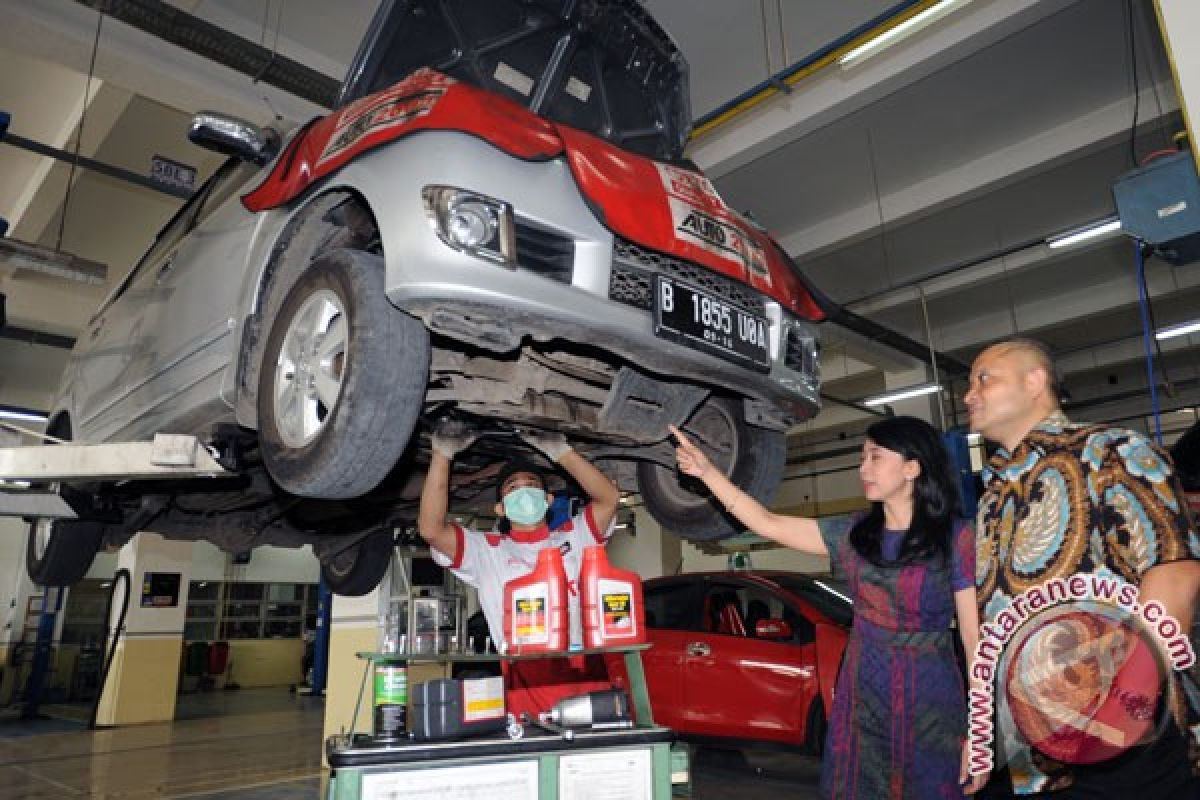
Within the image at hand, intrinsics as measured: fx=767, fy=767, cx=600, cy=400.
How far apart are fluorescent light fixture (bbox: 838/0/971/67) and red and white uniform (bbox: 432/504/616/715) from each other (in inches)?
121

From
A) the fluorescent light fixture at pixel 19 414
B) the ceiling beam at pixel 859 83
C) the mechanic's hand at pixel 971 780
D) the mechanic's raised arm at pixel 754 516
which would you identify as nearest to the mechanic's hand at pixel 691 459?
the mechanic's raised arm at pixel 754 516

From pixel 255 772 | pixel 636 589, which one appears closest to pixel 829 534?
pixel 636 589

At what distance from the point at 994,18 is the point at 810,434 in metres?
12.6

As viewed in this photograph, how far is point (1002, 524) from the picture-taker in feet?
4.75

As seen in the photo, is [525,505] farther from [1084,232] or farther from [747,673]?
[1084,232]

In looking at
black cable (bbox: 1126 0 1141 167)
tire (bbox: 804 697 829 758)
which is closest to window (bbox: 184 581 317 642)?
tire (bbox: 804 697 829 758)

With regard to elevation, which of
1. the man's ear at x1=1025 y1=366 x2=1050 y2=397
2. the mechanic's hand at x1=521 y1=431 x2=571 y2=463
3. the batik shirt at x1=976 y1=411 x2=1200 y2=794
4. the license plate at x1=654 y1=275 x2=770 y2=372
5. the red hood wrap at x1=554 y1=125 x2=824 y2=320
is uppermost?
the red hood wrap at x1=554 y1=125 x2=824 y2=320

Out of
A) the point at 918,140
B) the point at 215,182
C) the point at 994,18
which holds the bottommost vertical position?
the point at 215,182

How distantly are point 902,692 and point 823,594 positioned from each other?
406cm

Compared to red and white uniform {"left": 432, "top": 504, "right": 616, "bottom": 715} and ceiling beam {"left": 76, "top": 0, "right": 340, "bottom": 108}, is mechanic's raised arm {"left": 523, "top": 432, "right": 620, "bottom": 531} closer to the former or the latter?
red and white uniform {"left": 432, "top": 504, "right": 616, "bottom": 715}

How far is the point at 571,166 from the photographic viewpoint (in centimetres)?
182

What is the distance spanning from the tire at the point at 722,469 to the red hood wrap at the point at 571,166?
20.6 inches

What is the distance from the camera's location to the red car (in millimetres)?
4949

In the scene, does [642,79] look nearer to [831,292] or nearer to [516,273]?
[516,273]
